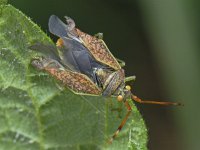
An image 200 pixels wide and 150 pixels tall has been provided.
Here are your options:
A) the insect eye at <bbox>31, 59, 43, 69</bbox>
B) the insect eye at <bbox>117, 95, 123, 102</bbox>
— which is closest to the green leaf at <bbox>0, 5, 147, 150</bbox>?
the insect eye at <bbox>31, 59, 43, 69</bbox>

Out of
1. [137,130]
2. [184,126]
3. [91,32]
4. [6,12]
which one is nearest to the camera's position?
[6,12]

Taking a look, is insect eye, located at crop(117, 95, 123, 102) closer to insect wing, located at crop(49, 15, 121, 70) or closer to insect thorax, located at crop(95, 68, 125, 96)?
insect thorax, located at crop(95, 68, 125, 96)

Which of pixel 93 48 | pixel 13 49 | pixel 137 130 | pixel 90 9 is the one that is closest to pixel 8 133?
pixel 13 49

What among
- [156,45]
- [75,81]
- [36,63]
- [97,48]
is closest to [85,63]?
[97,48]

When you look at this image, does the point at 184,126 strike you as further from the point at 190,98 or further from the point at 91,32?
the point at 91,32

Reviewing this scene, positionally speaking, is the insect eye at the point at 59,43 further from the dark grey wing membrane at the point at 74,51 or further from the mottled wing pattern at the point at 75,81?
the mottled wing pattern at the point at 75,81

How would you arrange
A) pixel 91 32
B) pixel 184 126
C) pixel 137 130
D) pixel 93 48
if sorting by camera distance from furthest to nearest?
pixel 91 32
pixel 184 126
pixel 93 48
pixel 137 130

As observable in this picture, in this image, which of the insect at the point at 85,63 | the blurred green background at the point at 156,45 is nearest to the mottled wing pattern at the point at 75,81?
the insect at the point at 85,63
